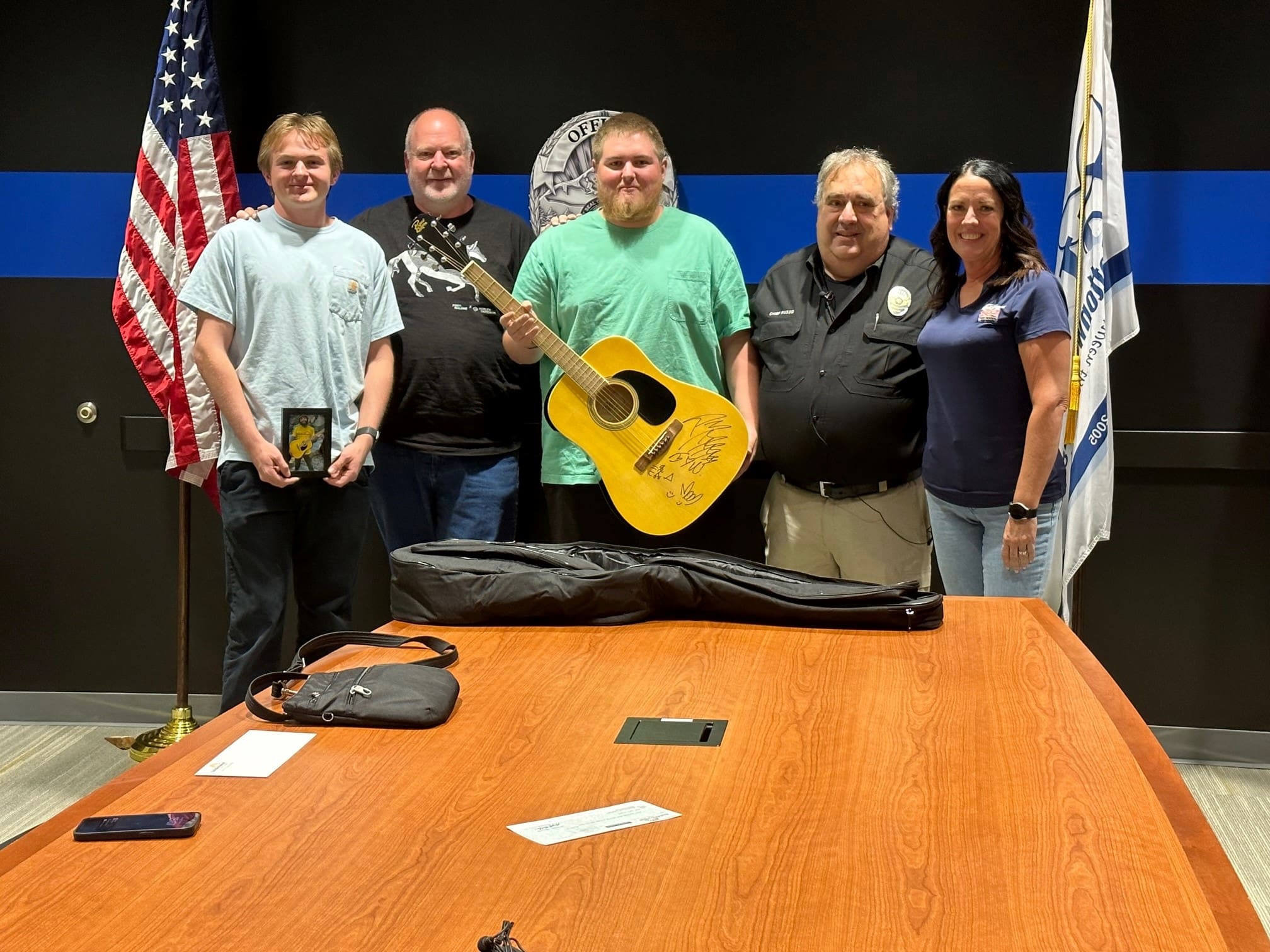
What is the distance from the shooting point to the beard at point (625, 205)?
3.58 metres

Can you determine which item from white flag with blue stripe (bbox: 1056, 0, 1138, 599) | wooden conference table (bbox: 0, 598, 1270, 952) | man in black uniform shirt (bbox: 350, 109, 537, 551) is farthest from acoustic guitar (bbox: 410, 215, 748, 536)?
wooden conference table (bbox: 0, 598, 1270, 952)

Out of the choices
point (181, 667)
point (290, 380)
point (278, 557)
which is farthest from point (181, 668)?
point (290, 380)

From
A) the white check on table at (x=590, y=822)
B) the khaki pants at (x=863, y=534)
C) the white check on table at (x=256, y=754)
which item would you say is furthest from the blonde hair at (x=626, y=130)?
the white check on table at (x=590, y=822)

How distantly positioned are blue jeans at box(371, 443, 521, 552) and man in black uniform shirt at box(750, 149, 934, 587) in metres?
0.82

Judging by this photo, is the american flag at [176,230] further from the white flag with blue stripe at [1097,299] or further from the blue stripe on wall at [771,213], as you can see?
the white flag with blue stripe at [1097,299]

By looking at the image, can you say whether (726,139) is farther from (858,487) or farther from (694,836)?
(694,836)

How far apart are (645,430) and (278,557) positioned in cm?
106

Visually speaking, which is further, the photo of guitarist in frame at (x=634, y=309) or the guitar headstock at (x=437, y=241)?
the photo of guitarist in frame at (x=634, y=309)

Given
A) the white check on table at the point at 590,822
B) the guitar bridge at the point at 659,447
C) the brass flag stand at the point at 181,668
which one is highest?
the guitar bridge at the point at 659,447

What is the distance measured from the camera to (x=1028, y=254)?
314cm

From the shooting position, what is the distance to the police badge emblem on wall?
13.4ft

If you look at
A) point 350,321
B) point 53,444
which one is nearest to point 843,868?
point 350,321

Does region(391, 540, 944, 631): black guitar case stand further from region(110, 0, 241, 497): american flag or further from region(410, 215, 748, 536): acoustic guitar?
region(110, 0, 241, 497): american flag

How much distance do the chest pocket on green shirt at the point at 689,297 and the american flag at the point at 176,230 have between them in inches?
57.4
